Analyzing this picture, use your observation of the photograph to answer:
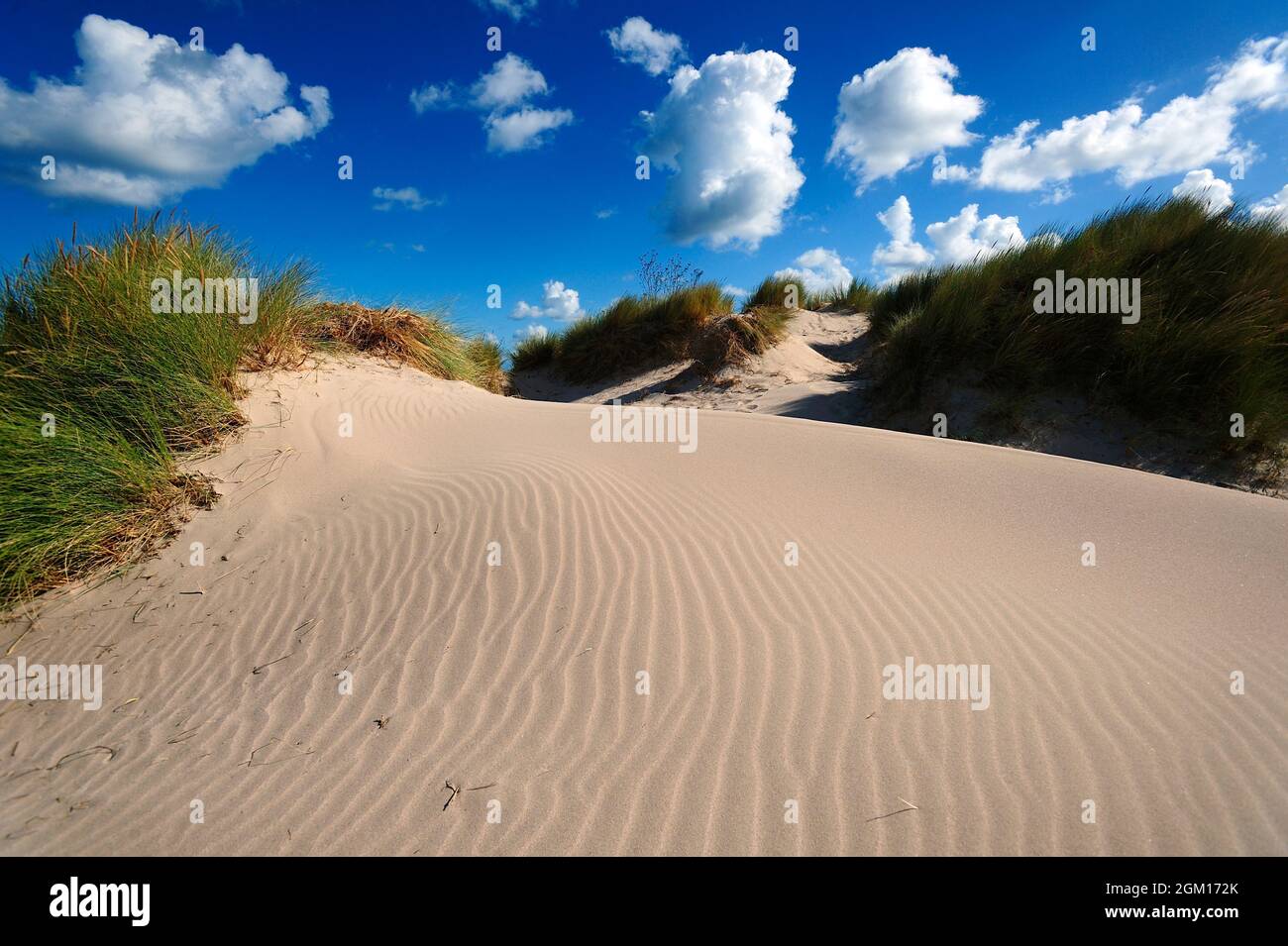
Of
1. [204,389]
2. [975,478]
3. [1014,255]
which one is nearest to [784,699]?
[975,478]

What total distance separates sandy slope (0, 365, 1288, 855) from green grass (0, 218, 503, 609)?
14.1 inches

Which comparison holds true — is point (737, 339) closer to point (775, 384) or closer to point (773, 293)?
point (775, 384)

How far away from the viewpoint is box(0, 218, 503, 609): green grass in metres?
3.93

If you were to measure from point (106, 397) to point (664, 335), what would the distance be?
11597 mm

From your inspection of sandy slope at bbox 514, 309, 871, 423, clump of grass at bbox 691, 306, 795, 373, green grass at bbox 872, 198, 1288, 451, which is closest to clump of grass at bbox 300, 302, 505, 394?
sandy slope at bbox 514, 309, 871, 423

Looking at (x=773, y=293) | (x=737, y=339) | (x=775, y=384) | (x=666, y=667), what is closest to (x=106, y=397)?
(x=666, y=667)

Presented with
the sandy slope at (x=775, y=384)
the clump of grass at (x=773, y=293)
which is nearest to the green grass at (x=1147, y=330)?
the sandy slope at (x=775, y=384)

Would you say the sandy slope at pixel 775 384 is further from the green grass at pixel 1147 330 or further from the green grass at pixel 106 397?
the green grass at pixel 106 397

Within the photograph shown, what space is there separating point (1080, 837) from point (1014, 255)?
10.2 meters

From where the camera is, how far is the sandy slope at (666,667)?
215 centimetres

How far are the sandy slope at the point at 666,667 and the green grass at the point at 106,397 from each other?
36 cm

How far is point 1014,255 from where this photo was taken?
956 cm

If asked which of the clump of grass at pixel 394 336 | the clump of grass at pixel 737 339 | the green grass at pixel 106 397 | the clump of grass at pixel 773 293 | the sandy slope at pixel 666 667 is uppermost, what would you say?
the clump of grass at pixel 773 293

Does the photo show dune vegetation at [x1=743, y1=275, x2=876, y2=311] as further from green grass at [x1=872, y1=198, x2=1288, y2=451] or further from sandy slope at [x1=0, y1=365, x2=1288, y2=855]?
sandy slope at [x1=0, y1=365, x2=1288, y2=855]
